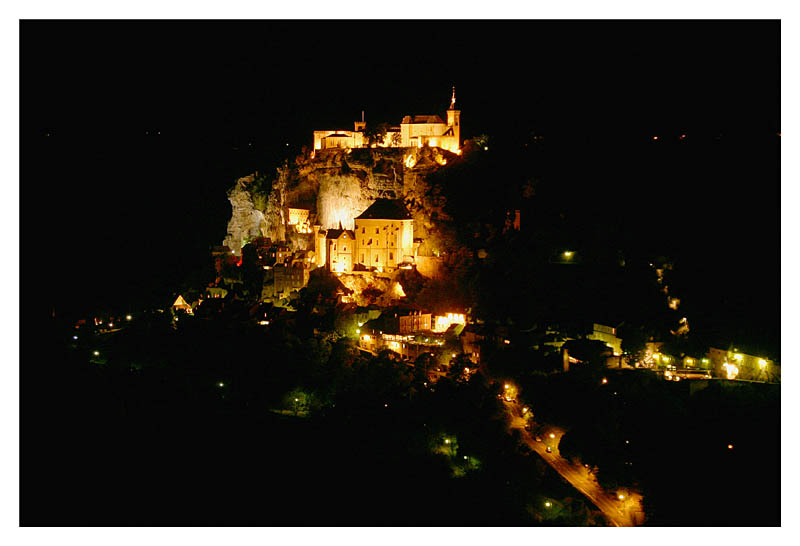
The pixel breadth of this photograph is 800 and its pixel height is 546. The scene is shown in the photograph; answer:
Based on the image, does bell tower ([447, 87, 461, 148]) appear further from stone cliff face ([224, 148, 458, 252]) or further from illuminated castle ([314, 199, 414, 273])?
illuminated castle ([314, 199, 414, 273])

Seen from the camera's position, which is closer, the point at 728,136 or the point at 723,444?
the point at 723,444

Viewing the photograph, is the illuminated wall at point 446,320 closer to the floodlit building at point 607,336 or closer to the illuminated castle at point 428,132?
the floodlit building at point 607,336

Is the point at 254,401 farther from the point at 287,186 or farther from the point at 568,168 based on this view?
the point at 568,168

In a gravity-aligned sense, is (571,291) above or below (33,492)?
above

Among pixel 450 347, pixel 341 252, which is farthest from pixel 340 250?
pixel 450 347

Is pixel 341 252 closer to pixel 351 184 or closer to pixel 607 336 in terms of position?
pixel 351 184

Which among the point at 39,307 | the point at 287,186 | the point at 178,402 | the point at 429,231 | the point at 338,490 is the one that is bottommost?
the point at 338,490

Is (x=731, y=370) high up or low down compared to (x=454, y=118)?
down

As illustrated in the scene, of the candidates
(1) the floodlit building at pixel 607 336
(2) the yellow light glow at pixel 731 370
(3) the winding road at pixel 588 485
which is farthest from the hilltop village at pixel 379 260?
(3) the winding road at pixel 588 485

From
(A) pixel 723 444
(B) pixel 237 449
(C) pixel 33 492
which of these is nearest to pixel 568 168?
(A) pixel 723 444
